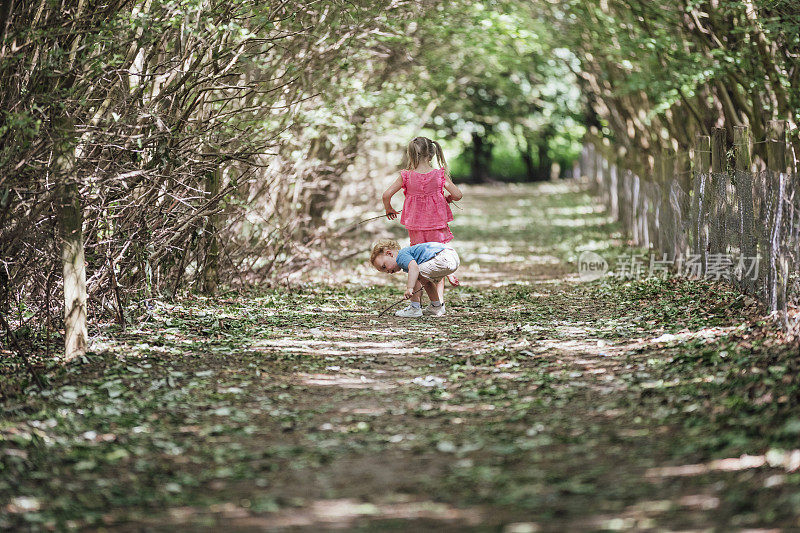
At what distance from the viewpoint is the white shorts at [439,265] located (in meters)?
8.70

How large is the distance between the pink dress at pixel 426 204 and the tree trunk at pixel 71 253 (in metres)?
3.21

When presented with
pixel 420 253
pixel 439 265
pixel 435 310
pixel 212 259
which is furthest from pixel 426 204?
pixel 212 259

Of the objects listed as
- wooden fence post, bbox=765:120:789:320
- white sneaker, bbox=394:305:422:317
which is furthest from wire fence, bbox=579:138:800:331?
white sneaker, bbox=394:305:422:317

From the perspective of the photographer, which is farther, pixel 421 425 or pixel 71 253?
pixel 71 253

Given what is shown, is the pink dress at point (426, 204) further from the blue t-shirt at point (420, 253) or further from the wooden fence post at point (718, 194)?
the wooden fence post at point (718, 194)

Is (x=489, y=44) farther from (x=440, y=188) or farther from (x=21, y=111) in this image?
(x=21, y=111)

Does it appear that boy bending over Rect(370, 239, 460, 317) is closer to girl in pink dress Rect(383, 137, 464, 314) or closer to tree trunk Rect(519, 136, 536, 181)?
girl in pink dress Rect(383, 137, 464, 314)

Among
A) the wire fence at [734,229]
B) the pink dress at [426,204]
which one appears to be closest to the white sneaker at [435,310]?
the pink dress at [426,204]

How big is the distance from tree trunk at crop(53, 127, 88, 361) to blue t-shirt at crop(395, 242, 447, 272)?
307 cm

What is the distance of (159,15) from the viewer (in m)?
7.74

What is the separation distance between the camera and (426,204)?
8914 millimetres

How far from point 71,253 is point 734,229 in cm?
609

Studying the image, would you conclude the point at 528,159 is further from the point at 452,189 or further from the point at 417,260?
the point at 417,260

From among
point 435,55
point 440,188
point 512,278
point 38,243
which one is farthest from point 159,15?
point 435,55
